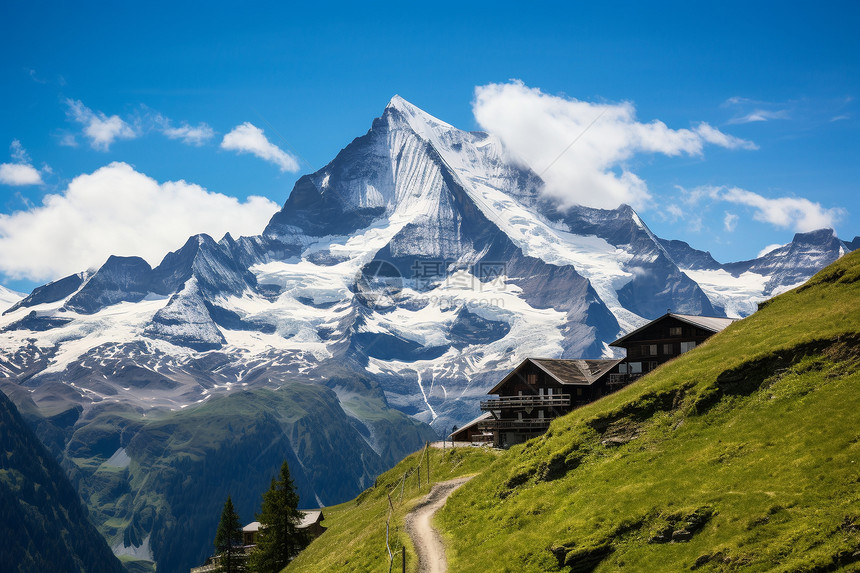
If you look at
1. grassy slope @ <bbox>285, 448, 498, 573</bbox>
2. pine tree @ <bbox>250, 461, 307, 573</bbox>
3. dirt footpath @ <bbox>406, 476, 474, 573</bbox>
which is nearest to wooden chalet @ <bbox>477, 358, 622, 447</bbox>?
grassy slope @ <bbox>285, 448, 498, 573</bbox>

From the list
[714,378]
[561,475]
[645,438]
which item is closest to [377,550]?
[561,475]

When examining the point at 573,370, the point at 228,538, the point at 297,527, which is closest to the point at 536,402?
the point at 573,370

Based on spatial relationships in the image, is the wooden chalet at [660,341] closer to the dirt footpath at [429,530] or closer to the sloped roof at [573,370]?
the sloped roof at [573,370]

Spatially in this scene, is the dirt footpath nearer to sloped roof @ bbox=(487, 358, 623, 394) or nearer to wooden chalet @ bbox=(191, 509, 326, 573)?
sloped roof @ bbox=(487, 358, 623, 394)

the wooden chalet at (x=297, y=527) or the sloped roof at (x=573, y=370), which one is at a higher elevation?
the sloped roof at (x=573, y=370)

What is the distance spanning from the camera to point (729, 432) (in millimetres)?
38625

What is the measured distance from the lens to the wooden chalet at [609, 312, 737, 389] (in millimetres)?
80125

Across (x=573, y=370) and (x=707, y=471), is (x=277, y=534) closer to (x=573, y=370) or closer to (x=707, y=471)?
(x=573, y=370)

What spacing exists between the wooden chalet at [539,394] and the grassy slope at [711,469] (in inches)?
936

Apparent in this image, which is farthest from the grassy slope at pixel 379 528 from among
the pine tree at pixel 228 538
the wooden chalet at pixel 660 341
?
the wooden chalet at pixel 660 341

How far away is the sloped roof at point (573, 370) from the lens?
277 ft

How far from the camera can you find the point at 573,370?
88.7 meters

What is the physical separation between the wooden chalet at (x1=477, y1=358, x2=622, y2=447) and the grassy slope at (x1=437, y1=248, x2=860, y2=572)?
78.0 feet

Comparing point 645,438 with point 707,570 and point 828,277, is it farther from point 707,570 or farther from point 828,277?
point 828,277
